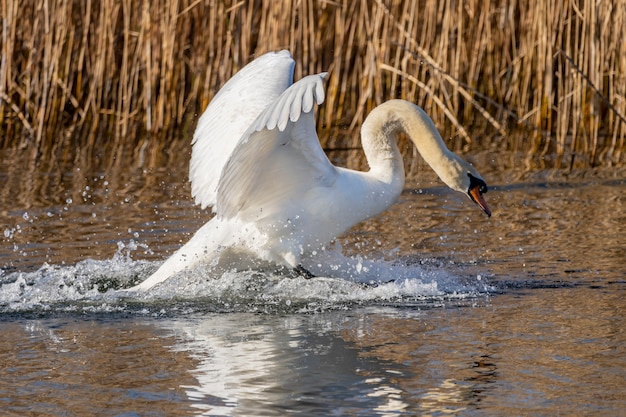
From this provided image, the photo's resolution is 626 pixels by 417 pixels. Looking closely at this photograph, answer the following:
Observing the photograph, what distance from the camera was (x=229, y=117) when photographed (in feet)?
23.0

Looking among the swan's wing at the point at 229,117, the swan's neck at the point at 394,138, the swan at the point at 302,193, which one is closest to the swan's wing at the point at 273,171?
the swan at the point at 302,193

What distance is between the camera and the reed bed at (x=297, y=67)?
421 inches

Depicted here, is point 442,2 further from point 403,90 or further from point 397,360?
point 397,360

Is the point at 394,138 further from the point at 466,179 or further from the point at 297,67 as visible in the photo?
the point at 297,67

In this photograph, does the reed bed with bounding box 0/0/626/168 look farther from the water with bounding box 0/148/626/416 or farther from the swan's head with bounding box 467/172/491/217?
the swan's head with bounding box 467/172/491/217

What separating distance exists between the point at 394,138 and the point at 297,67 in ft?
15.8

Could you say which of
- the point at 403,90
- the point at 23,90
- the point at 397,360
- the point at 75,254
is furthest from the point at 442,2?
the point at 397,360

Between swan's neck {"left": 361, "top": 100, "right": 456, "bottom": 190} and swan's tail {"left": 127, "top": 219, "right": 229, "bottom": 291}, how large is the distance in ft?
2.97

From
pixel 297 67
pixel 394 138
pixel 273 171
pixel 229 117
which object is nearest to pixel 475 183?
pixel 394 138

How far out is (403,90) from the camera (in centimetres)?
1100

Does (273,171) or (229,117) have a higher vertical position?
(229,117)

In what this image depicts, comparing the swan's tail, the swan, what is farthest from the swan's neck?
the swan's tail

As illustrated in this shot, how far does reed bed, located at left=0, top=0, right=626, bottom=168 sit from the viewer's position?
1070 centimetres

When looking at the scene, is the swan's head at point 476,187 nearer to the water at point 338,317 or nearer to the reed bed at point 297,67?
the water at point 338,317
